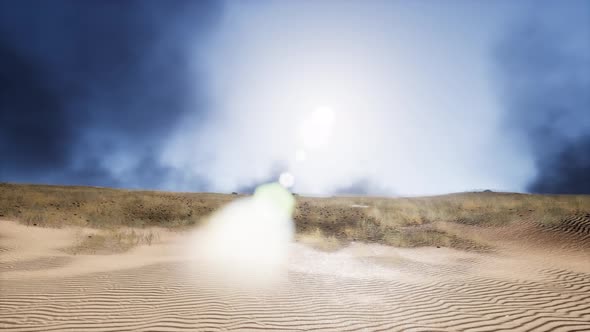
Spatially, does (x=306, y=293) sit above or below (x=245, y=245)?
below

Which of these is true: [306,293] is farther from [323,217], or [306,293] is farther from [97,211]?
[97,211]

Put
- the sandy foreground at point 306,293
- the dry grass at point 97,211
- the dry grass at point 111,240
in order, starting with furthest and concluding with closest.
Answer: the dry grass at point 97,211
the dry grass at point 111,240
the sandy foreground at point 306,293

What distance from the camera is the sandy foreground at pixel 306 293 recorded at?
5.41 metres

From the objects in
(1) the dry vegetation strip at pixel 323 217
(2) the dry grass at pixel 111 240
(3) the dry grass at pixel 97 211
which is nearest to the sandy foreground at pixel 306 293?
(2) the dry grass at pixel 111 240

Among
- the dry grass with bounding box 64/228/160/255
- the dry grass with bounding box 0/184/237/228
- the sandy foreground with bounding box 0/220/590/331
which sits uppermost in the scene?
the dry grass with bounding box 0/184/237/228

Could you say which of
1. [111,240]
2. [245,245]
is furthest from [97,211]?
[245,245]

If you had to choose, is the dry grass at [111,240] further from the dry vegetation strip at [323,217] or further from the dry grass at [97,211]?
the dry grass at [97,211]

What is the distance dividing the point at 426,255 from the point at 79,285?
11059 millimetres

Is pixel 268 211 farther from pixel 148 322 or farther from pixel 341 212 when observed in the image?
pixel 148 322

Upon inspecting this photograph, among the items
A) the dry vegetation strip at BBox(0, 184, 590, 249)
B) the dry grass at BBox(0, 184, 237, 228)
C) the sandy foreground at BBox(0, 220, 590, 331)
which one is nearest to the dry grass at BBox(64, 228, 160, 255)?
the sandy foreground at BBox(0, 220, 590, 331)

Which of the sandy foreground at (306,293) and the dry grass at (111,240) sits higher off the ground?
the dry grass at (111,240)

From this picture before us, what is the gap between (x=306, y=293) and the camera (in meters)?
7.11

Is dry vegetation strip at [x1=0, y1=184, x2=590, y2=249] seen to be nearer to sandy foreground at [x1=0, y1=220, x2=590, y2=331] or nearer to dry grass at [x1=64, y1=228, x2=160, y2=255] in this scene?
dry grass at [x1=64, y1=228, x2=160, y2=255]

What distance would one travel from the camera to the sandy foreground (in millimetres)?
5406
